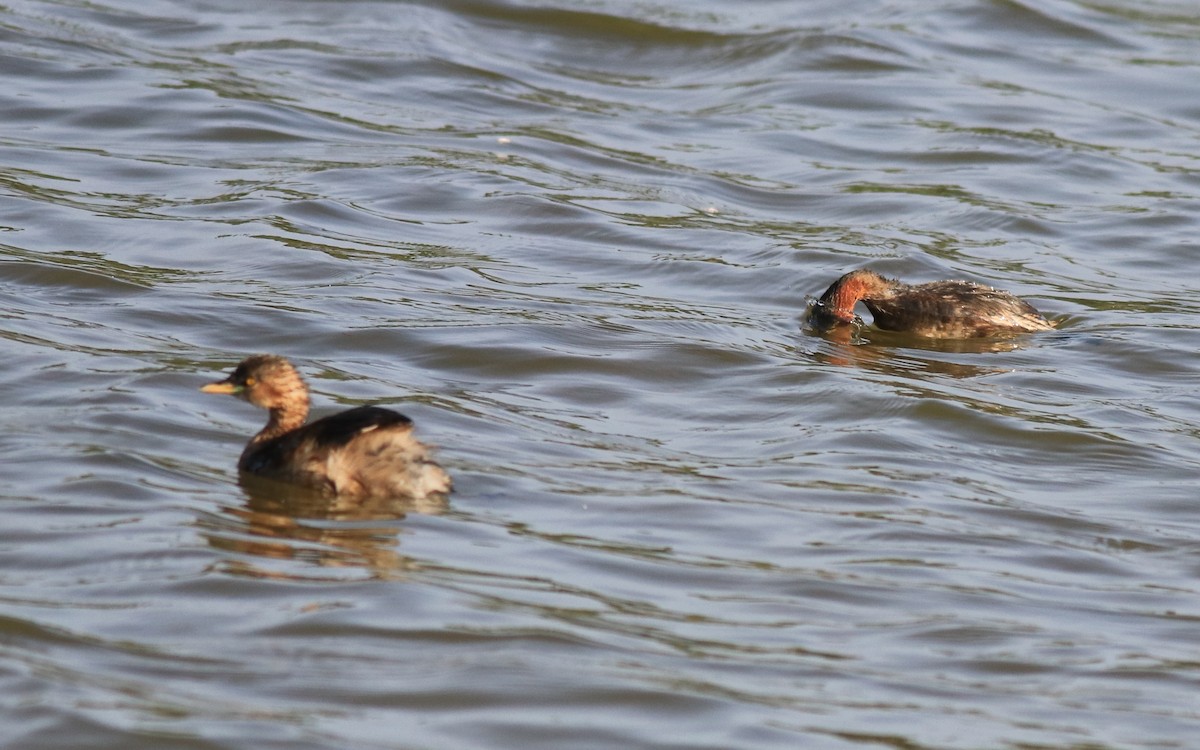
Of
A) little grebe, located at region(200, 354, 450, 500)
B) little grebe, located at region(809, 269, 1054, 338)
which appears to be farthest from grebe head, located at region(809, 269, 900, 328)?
little grebe, located at region(200, 354, 450, 500)

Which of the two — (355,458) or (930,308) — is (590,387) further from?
(930,308)

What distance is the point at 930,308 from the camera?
11.7 meters

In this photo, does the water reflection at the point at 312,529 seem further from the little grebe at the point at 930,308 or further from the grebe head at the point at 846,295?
the little grebe at the point at 930,308

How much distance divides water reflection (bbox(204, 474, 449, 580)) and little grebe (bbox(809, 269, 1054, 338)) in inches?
178

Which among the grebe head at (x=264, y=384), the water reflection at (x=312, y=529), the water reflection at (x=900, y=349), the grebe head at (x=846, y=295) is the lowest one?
the water reflection at (x=900, y=349)

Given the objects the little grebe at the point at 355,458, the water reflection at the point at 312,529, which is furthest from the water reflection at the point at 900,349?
the water reflection at the point at 312,529

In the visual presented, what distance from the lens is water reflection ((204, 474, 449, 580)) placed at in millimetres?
6801

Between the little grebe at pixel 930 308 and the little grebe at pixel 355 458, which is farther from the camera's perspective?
the little grebe at pixel 930 308

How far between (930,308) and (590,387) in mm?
2939

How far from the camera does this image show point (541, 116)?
1666 centimetres

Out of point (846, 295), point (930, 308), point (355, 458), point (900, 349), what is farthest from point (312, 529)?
point (930, 308)

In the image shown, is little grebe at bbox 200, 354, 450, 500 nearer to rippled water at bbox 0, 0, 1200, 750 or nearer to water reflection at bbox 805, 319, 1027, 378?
rippled water at bbox 0, 0, 1200, 750

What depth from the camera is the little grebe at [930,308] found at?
37.7 ft

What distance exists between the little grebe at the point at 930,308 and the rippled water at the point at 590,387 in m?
0.15
